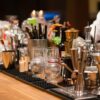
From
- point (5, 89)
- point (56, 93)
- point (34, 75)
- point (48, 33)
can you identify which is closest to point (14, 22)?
point (48, 33)

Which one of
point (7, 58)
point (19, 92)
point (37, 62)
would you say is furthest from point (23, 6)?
point (19, 92)

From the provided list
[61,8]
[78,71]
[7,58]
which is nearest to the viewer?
[78,71]

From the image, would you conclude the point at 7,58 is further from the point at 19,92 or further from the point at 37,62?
the point at 19,92

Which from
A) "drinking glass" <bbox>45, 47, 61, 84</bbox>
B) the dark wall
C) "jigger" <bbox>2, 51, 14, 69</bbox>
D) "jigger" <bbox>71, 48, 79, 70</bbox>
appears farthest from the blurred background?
"jigger" <bbox>71, 48, 79, 70</bbox>

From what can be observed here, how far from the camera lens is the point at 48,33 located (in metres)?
1.92

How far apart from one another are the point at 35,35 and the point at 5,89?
0.50 m

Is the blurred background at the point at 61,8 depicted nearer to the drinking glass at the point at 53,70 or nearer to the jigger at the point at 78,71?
the drinking glass at the point at 53,70

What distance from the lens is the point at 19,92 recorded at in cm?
140

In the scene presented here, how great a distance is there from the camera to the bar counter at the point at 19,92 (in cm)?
131

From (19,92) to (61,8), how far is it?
1.52 meters

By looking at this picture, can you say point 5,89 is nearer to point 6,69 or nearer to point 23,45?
point 6,69

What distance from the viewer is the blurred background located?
8.23 feet

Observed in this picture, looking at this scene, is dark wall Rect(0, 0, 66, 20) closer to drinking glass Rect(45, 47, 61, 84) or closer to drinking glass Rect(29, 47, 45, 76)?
drinking glass Rect(29, 47, 45, 76)

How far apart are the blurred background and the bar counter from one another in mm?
958
